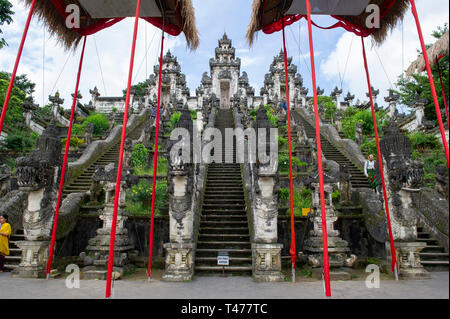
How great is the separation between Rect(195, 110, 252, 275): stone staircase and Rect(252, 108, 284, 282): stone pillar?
73cm

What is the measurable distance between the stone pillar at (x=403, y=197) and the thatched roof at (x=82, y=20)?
174 inches

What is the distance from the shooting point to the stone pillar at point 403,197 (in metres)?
4.79

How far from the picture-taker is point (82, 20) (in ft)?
18.5

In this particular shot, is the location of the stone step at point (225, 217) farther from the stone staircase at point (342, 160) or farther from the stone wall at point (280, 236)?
the stone staircase at point (342, 160)

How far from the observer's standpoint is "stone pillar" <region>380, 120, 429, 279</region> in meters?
4.79

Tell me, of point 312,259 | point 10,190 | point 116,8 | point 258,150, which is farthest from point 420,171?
point 10,190

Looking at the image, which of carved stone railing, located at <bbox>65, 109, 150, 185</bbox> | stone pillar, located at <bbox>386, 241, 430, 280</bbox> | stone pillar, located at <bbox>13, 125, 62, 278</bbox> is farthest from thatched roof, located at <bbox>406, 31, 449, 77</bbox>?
carved stone railing, located at <bbox>65, 109, 150, 185</bbox>

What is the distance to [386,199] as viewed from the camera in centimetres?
509

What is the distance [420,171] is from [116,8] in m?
6.55

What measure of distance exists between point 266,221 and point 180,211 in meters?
1.65

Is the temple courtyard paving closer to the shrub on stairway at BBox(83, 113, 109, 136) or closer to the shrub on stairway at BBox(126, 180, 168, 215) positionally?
the shrub on stairway at BBox(126, 180, 168, 215)
